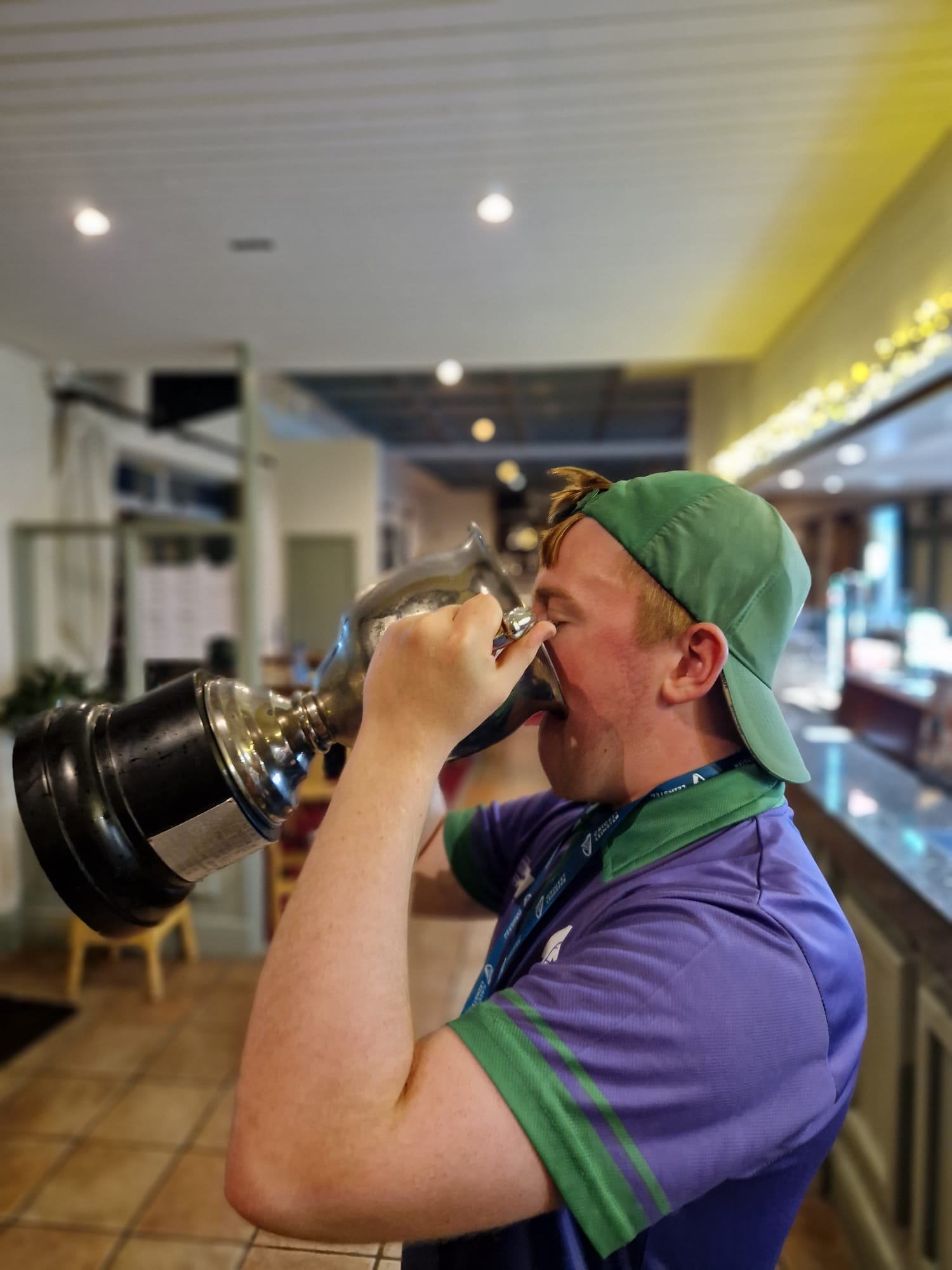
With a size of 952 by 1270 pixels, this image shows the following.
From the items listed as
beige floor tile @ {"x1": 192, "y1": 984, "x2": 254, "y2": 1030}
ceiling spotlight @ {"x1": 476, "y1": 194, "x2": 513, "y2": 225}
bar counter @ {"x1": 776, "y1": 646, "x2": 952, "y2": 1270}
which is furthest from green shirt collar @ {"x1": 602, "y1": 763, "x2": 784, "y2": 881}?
beige floor tile @ {"x1": 192, "y1": 984, "x2": 254, "y2": 1030}

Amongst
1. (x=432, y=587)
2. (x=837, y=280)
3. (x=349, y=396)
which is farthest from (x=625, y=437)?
(x=432, y=587)

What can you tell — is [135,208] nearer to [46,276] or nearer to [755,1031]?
[46,276]

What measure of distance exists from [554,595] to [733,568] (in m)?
0.16

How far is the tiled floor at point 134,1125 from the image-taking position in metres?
1.93

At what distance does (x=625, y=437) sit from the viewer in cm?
905

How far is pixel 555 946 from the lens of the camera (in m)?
0.67

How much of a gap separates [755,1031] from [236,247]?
7.91 ft

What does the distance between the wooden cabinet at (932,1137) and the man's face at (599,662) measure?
3.82 ft

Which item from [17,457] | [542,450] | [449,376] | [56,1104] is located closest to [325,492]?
[449,376]

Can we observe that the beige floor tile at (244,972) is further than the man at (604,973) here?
Yes

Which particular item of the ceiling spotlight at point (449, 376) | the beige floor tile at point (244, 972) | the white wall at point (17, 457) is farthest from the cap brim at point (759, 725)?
the ceiling spotlight at point (449, 376)

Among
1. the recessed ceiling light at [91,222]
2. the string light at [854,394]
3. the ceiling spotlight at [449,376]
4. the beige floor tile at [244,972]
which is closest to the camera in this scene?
the string light at [854,394]

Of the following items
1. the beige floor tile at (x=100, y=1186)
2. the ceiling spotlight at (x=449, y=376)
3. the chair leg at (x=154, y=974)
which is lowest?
the beige floor tile at (x=100, y=1186)

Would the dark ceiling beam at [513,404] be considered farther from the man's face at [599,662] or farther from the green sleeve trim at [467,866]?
the man's face at [599,662]
